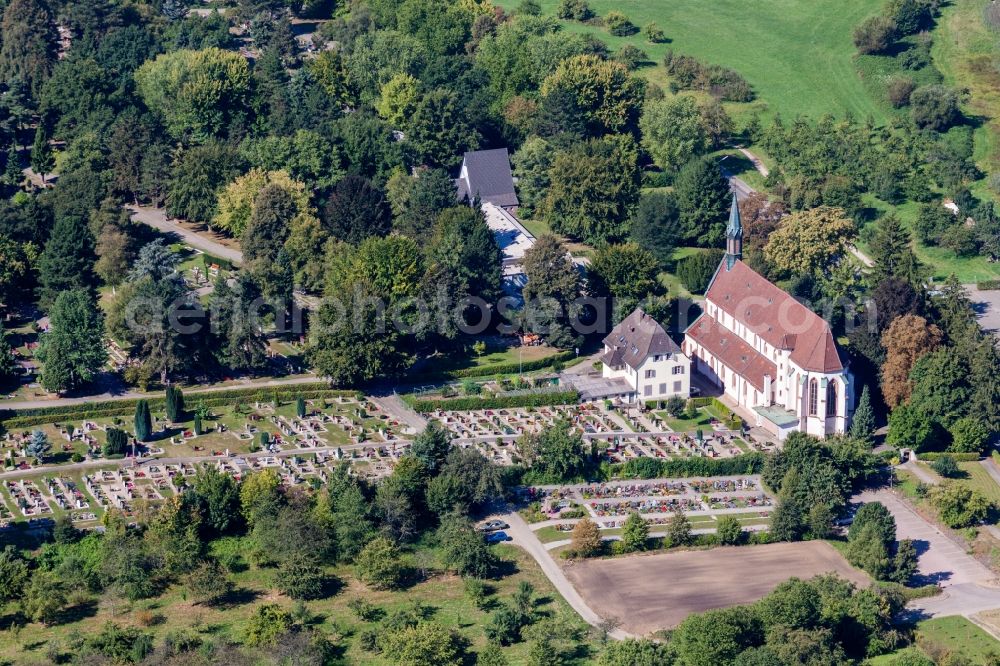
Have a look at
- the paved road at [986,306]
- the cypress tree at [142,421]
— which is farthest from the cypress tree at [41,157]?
the paved road at [986,306]

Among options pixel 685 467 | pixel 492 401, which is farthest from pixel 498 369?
pixel 685 467

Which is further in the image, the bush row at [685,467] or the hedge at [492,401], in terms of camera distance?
the hedge at [492,401]

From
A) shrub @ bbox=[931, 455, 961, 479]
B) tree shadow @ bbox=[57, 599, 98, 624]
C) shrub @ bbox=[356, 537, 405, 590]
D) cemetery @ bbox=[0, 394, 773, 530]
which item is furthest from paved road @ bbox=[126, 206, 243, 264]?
shrub @ bbox=[931, 455, 961, 479]

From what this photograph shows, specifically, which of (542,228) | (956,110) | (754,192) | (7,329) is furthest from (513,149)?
(7,329)

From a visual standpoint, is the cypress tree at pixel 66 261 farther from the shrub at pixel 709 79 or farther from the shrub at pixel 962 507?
the shrub at pixel 709 79

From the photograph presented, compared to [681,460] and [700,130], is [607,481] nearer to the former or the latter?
[681,460]

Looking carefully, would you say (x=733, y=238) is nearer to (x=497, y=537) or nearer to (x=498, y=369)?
(x=498, y=369)

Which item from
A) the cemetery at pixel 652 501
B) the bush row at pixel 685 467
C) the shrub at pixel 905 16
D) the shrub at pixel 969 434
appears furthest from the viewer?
the shrub at pixel 905 16
